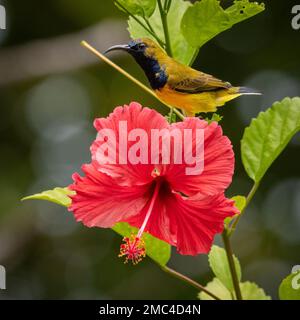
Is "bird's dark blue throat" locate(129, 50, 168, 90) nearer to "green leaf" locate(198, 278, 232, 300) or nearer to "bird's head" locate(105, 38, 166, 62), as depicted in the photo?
"bird's head" locate(105, 38, 166, 62)

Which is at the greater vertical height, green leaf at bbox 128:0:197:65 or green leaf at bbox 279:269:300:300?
green leaf at bbox 128:0:197:65

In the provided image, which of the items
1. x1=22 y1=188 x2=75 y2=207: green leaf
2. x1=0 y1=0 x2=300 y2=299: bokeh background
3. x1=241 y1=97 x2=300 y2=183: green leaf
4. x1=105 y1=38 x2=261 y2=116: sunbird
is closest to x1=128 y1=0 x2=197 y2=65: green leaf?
x1=105 y1=38 x2=261 y2=116: sunbird

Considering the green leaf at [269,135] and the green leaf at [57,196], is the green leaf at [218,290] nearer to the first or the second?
the green leaf at [269,135]

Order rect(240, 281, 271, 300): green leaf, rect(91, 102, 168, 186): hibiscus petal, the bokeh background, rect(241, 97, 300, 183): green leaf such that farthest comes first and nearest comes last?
1. the bokeh background
2. rect(240, 281, 271, 300): green leaf
3. rect(241, 97, 300, 183): green leaf
4. rect(91, 102, 168, 186): hibiscus petal

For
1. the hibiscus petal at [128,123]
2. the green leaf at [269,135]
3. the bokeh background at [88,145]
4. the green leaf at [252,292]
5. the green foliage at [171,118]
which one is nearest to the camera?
the hibiscus petal at [128,123]

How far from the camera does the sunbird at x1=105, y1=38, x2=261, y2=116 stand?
1094 mm

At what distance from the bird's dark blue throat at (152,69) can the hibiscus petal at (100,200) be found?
0.23m

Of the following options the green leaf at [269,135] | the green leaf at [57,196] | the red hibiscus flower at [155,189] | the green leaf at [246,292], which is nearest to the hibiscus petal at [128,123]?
the red hibiscus flower at [155,189]

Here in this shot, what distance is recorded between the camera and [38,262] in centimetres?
539

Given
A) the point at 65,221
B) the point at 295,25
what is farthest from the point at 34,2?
the point at 295,25

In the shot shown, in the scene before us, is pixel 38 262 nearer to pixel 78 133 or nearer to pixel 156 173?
pixel 78 133

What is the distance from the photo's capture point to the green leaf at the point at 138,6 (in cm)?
102

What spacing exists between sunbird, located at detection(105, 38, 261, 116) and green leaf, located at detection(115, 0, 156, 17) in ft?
0.17

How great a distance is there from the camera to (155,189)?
38.5 inches
